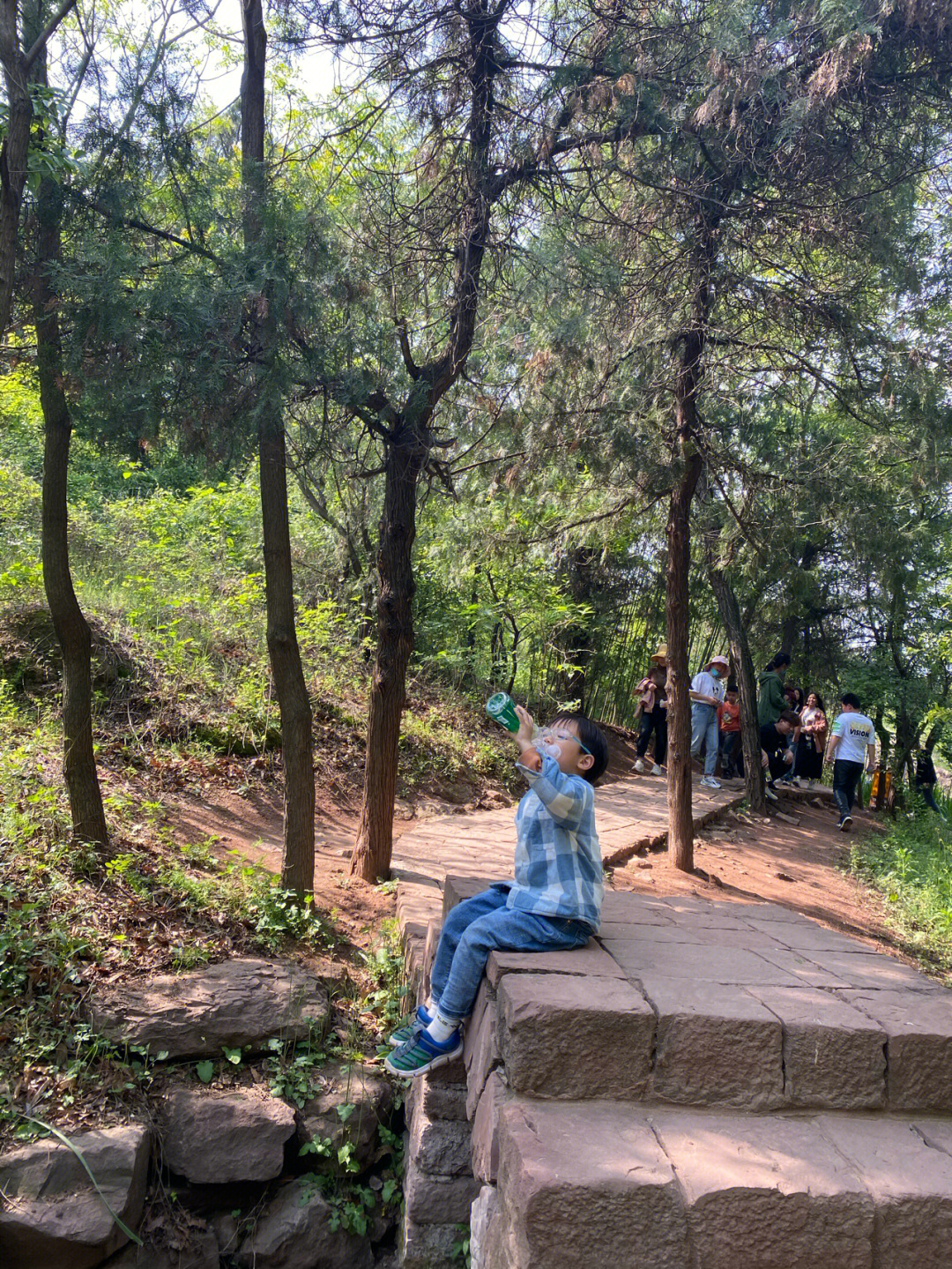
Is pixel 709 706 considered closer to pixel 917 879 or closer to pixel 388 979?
pixel 917 879

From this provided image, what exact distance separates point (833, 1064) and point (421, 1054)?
142cm

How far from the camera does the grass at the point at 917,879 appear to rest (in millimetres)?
6773

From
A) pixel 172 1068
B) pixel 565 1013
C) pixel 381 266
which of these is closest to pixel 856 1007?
pixel 565 1013

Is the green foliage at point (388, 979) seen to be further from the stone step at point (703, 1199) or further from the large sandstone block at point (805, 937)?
the stone step at point (703, 1199)

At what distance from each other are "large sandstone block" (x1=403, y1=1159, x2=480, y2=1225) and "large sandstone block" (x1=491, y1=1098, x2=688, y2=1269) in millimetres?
1220

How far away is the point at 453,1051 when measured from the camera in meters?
3.27

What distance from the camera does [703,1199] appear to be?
7.34ft

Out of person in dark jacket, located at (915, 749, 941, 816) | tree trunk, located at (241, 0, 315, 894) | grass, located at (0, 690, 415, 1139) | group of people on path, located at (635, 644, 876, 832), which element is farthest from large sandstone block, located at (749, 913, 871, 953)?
person in dark jacket, located at (915, 749, 941, 816)

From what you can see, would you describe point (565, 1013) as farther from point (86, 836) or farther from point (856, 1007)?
point (86, 836)

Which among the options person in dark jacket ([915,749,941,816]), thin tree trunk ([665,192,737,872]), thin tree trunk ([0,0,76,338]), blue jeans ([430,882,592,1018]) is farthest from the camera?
person in dark jacket ([915,749,941,816])

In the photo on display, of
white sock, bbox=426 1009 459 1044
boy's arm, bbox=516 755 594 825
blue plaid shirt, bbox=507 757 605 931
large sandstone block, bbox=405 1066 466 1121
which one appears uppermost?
boy's arm, bbox=516 755 594 825

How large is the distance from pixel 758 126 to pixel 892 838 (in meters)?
8.26

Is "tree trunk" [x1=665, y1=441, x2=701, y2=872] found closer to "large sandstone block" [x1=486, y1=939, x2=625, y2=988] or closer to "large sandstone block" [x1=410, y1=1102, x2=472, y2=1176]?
"large sandstone block" [x1=410, y1=1102, x2=472, y2=1176]

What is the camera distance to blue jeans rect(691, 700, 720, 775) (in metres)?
12.0
